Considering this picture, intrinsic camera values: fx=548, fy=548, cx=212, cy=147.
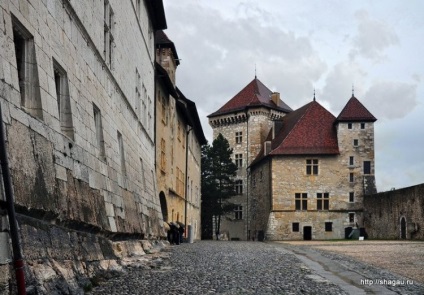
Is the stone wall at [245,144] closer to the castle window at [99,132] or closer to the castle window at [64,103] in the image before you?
the castle window at [99,132]

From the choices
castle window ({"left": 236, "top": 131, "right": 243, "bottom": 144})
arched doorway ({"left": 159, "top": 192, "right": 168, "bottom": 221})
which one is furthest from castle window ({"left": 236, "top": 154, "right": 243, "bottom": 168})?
arched doorway ({"left": 159, "top": 192, "right": 168, "bottom": 221})

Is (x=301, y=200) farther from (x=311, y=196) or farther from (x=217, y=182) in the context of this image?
(x=217, y=182)

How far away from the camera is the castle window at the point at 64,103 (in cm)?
827

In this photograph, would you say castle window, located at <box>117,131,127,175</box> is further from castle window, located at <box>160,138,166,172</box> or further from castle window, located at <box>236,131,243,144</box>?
castle window, located at <box>236,131,243,144</box>

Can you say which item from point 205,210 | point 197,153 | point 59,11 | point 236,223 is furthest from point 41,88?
point 236,223

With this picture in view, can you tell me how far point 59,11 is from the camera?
26.9ft

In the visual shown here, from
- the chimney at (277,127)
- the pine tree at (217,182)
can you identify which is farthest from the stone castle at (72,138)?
the pine tree at (217,182)

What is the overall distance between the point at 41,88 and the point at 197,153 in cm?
4348

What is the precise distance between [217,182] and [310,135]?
14.6 m

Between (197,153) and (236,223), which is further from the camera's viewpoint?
(236,223)

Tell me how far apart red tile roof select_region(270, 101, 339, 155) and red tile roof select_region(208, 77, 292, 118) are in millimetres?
9553

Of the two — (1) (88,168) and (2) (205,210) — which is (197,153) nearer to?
(2) (205,210)

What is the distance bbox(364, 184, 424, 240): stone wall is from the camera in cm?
3503

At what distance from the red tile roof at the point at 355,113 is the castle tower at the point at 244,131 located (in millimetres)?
14083
